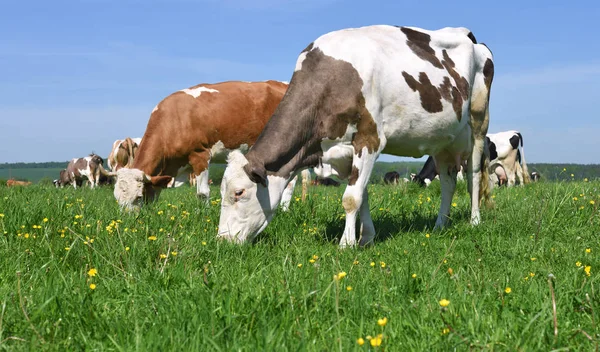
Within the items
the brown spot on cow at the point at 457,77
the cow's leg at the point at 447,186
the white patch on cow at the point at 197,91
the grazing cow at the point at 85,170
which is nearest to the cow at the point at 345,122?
the brown spot on cow at the point at 457,77

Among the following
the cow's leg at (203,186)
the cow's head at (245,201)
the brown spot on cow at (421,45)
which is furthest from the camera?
the cow's leg at (203,186)

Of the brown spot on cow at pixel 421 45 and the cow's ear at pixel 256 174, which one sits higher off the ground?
the brown spot on cow at pixel 421 45

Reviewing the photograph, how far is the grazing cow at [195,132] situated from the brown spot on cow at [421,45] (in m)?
4.72

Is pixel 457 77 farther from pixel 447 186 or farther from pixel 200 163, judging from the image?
pixel 200 163

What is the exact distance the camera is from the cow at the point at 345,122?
6.60 metres

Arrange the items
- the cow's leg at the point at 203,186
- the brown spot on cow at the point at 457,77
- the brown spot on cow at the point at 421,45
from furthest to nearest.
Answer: the cow's leg at the point at 203,186 → the brown spot on cow at the point at 457,77 → the brown spot on cow at the point at 421,45

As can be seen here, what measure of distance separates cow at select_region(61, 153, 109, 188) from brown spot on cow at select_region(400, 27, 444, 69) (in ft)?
95.0

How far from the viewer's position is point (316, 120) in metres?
6.70

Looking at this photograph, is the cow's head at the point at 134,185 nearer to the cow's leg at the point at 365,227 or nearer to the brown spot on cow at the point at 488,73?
the cow's leg at the point at 365,227

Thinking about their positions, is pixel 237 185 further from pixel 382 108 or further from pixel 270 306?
pixel 270 306

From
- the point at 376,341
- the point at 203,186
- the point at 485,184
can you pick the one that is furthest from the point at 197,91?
the point at 376,341

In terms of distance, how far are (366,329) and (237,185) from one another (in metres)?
3.46

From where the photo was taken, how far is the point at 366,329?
3342 millimetres

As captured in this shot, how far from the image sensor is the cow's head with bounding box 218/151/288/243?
21.5 feet
